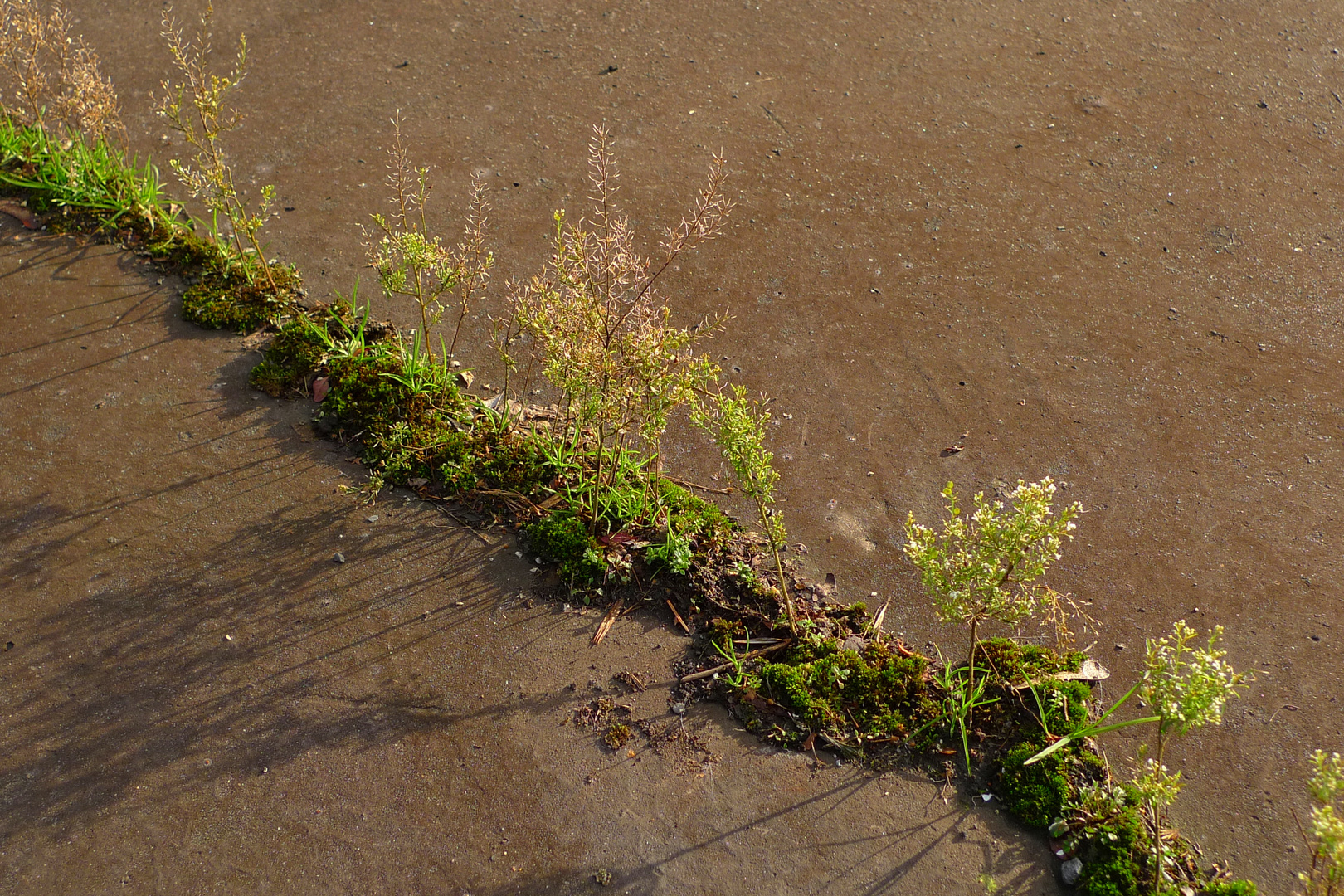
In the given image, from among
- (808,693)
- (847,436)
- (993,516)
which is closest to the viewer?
(993,516)

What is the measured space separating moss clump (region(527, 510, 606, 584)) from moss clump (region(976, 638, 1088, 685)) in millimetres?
1401

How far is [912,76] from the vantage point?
20.0ft

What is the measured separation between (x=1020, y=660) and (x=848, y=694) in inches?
24.6

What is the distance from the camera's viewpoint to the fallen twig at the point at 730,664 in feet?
11.0

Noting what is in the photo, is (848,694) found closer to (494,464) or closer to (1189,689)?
(1189,689)

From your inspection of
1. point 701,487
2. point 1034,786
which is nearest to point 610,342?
point 701,487

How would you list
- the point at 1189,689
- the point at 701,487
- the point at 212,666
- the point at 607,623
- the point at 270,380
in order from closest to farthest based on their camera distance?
1. the point at 1189,689
2. the point at 212,666
3. the point at 607,623
4. the point at 701,487
5. the point at 270,380

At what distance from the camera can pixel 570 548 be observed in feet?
11.9

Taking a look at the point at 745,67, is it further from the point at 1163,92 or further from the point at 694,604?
the point at 694,604

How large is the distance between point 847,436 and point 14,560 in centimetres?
327

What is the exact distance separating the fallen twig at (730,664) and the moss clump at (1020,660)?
0.69m

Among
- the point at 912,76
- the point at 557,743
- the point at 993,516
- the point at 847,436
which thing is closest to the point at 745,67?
the point at 912,76

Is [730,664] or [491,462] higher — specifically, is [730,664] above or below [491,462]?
below

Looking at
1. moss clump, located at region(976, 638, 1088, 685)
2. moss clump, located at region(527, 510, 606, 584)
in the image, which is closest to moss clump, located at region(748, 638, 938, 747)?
moss clump, located at region(976, 638, 1088, 685)
